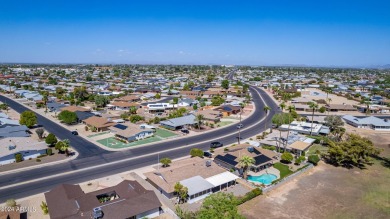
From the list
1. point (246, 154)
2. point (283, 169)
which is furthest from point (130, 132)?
point (283, 169)

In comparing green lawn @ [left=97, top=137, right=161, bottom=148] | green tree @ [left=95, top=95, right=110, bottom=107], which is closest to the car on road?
green lawn @ [left=97, top=137, right=161, bottom=148]

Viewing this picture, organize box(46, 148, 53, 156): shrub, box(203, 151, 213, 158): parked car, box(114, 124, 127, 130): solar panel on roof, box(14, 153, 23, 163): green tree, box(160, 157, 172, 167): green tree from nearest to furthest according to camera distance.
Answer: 1. box(160, 157, 172, 167): green tree
2. box(14, 153, 23, 163): green tree
3. box(46, 148, 53, 156): shrub
4. box(203, 151, 213, 158): parked car
5. box(114, 124, 127, 130): solar panel on roof

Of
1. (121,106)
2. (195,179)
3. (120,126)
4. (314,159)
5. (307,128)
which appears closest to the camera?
(195,179)

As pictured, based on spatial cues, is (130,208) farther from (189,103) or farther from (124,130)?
(189,103)

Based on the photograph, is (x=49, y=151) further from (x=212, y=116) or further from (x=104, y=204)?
(x=212, y=116)

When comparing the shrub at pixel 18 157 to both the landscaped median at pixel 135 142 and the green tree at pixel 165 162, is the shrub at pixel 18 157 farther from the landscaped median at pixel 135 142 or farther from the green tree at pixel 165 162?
the green tree at pixel 165 162

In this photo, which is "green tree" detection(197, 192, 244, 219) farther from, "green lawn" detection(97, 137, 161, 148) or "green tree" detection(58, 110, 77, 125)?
"green tree" detection(58, 110, 77, 125)
